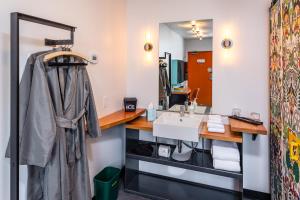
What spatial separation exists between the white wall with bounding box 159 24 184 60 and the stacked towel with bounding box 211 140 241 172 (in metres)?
1.22

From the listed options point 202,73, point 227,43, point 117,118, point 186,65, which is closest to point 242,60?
point 227,43

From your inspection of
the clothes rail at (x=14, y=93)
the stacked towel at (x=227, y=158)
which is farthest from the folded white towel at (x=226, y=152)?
the clothes rail at (x=14, y=93)

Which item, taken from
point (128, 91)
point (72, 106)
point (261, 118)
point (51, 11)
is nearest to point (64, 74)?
point (72, 106)

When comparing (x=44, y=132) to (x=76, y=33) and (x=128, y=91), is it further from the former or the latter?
(x=128, y=91)

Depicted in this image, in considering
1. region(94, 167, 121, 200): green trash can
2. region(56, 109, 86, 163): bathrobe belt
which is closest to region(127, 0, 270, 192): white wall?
region(94, 167, 121, 200): green trash can

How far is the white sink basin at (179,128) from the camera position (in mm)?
2018

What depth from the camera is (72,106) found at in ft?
5.04

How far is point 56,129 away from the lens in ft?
4.50

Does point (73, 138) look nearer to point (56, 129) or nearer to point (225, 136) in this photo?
point (56, 129)

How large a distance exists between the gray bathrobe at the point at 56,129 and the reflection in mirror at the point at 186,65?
4.16ft

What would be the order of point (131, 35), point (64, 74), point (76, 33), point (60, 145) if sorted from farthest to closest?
point (131, 35) < point (76, 33) < point (64, 74) < point (60, 145)

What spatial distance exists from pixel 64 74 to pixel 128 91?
142 centimetres

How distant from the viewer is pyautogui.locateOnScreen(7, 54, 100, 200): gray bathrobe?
4.24 ft

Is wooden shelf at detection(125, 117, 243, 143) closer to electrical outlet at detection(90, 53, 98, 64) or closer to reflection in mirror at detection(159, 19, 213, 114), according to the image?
reflection in mirror at detection(159, 19, 213, 114)
